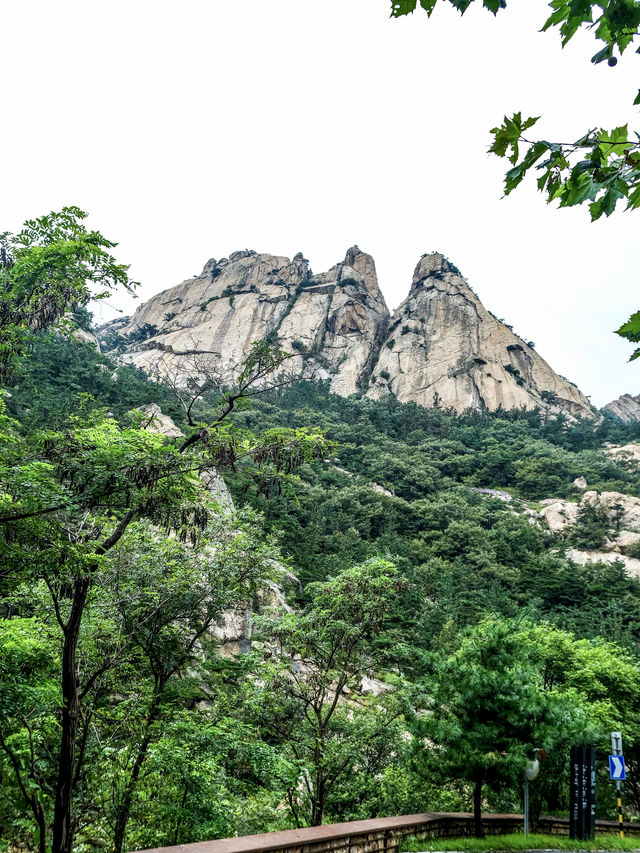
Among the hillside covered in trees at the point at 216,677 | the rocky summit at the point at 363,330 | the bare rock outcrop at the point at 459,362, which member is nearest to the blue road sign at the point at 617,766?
the hillside covered in trees at the point at 216,677

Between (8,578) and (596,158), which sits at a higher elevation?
(596,158)

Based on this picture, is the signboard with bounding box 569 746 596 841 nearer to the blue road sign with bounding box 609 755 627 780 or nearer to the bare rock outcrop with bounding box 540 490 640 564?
the blue road sign with bounding box 609 755 627 780

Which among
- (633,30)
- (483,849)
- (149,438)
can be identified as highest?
(633,30)

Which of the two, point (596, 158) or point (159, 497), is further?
point (159, 497)

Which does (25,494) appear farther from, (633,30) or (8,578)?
(633,30)

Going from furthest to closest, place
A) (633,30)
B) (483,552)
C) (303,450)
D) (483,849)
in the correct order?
(483,552) → (483,849) → (303,450) → (633,30)

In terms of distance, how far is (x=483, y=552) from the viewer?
36.1 metres

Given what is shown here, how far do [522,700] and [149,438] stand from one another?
6.74 meters

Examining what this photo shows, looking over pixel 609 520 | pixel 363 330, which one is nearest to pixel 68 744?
pixel 609 520

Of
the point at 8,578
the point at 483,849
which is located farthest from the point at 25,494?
the point at 483,849

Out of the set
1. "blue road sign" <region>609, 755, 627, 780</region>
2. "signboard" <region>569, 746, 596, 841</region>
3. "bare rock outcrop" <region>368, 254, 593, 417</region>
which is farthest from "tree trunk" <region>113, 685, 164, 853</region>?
"bare rock outcrop" <region>368, 254, 593, 417</region>

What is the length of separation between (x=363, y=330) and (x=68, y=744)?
86299 millimetres

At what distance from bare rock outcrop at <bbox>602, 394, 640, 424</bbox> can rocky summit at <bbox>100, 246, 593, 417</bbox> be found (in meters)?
Answer: 35.2

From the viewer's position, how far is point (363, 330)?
88438 mm
